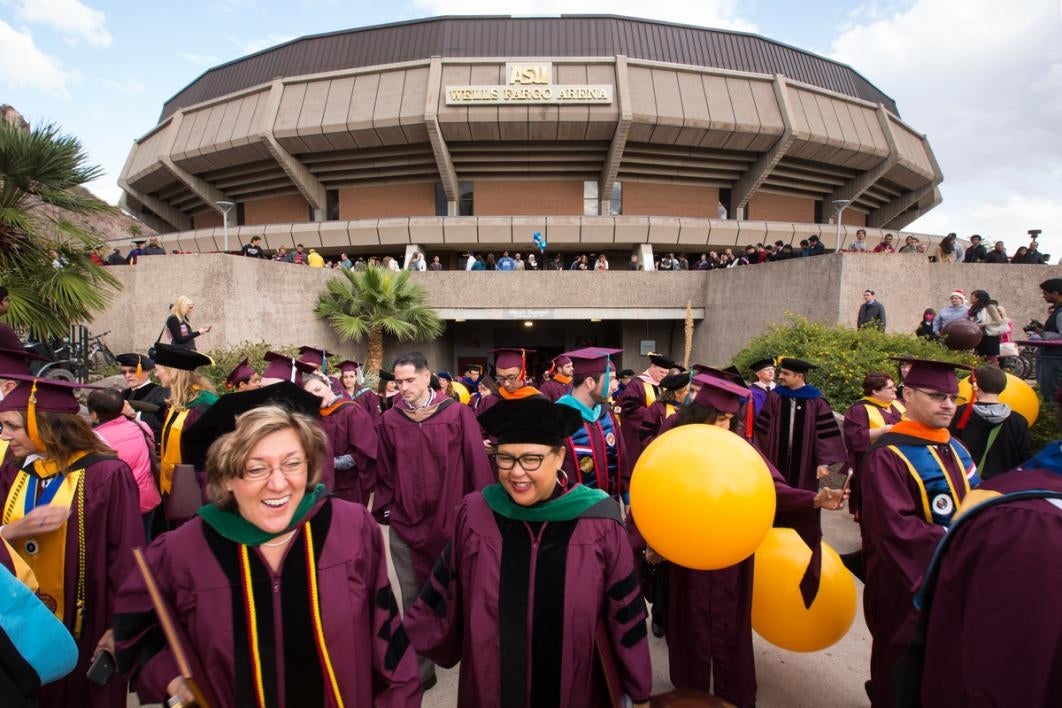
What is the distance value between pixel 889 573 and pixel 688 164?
73.8 ft

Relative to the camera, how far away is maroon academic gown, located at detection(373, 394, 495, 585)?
11.2 feet

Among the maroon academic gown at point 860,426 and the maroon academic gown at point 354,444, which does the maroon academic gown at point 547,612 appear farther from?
the maroon academic gown at point 860,426

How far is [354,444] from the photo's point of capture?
3.94 m

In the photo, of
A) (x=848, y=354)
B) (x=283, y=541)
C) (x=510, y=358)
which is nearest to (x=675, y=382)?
(x=510, y=358)

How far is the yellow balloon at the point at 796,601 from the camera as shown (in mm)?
2730

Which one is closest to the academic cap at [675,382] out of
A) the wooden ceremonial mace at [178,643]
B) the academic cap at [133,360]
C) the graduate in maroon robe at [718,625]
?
the graduate in maroon robe at [718,625]

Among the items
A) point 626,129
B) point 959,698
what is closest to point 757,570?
point 959,698

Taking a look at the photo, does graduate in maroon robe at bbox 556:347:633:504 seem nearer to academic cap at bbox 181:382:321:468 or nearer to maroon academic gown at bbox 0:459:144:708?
academic cap at bbox 181:382:321:468

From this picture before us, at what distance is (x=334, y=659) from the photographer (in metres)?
1.64

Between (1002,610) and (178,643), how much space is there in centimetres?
233

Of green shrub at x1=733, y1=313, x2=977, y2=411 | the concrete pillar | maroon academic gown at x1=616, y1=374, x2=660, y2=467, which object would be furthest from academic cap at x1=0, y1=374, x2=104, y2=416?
the concrete pillar

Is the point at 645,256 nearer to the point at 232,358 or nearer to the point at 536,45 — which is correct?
the point at 536,45

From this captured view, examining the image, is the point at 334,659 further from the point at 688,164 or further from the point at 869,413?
the point at 688,164

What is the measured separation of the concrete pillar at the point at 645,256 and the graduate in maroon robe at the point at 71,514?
778 inches
